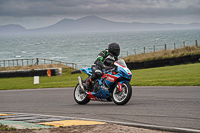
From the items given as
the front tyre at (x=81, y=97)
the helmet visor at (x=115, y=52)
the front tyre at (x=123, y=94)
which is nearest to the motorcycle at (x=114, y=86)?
the front tyre at (x=123, y=94)

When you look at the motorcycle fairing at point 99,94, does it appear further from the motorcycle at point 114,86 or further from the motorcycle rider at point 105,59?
the motorcycle rider at point 105,59

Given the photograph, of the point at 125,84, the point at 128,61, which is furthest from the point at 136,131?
the point at 128,61

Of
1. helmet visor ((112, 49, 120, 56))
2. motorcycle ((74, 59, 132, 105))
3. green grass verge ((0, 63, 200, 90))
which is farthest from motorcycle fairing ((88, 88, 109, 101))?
green grass verge ((0, 63, 200, 90))

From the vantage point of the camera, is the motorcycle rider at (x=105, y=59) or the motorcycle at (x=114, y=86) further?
the motorcycle rider at (x=105, y=59)

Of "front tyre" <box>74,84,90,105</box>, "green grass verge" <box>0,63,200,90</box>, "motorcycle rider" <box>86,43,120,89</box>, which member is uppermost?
"motorcycle rider" <box>86,43,120,89</box>

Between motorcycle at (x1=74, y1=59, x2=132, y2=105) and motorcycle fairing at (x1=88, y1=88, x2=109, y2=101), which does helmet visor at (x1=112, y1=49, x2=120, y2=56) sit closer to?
motorcycle at (x1=74, y1=59, x2=132, y2=105)

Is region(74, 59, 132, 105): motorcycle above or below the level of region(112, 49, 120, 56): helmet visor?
below

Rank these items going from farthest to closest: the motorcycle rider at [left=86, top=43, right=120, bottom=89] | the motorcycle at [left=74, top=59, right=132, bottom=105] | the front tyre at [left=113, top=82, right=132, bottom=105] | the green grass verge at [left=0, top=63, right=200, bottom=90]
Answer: the green grass verge at [left=0, top=63, right=200, bottom=90]
the motorcycle rider at [left=86, top=43, right=120, bottom=89]
the motorcycle at [left=74, top=59, right=132, bottom=105]
the front tyre at [left=113, top=82, right=132, bottom=105]

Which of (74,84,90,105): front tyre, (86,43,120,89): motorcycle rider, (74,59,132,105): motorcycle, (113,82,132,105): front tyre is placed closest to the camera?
(113,82,132,105): front tyre

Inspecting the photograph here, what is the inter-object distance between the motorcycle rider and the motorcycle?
0.61 feet

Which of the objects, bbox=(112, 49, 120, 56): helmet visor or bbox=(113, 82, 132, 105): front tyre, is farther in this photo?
bbox=(112, 49, 120, 56): helmet visor

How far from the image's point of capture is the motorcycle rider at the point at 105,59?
9477mm

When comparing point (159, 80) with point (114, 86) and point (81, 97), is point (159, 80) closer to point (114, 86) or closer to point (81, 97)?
point (81, 97)

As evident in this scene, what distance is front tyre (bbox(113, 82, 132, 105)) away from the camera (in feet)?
29.0
